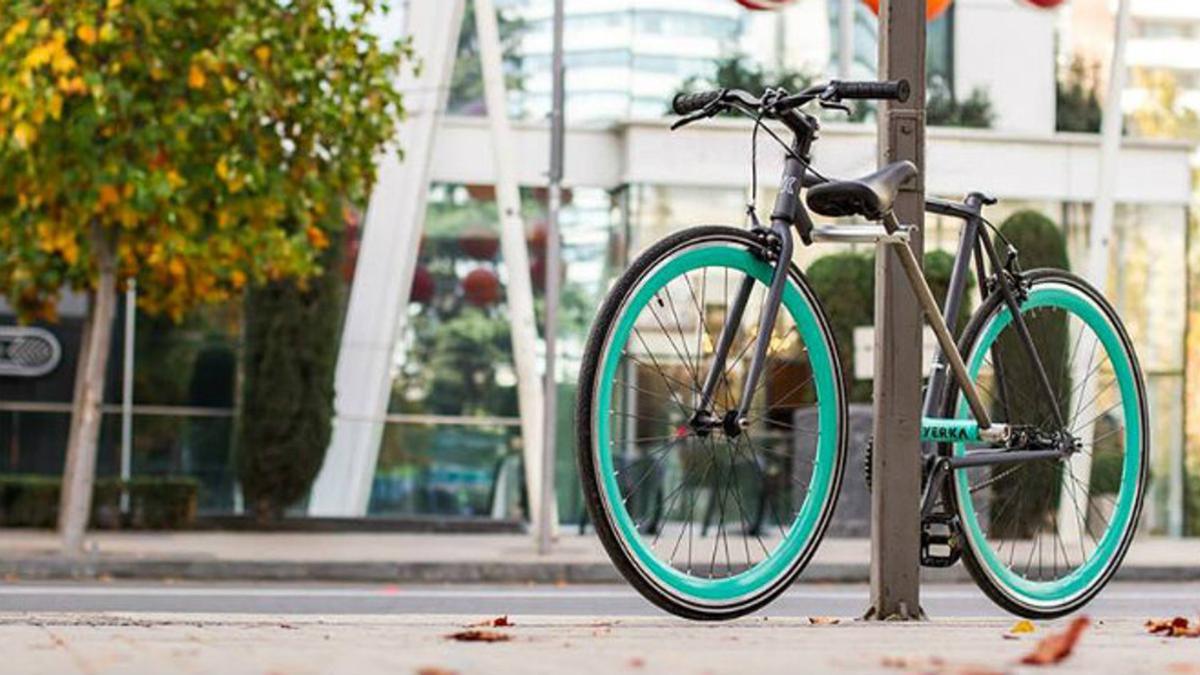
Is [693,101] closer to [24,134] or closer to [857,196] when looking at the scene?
[857,196]

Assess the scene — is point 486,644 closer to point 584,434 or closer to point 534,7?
point 584,434

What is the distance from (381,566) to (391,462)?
8.94m

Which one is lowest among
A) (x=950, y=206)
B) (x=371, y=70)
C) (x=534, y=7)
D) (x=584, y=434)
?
(x=584, y=434)

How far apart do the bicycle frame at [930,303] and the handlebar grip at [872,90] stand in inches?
4.5

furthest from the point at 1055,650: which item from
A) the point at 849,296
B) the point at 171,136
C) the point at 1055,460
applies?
the point at 849,296

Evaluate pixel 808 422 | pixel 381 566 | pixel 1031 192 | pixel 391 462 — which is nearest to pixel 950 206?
pixel 808 422

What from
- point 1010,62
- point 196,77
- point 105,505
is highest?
point 1010,62

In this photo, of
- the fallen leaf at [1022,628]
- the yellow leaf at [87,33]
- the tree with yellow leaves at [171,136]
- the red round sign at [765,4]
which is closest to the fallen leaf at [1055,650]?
the fallen leaf at [1022,628]

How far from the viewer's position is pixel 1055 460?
20.6 ft

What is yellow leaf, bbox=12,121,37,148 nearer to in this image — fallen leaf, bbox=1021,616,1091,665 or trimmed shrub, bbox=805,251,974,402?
trimmed shrub, bbox=805,251,974,402

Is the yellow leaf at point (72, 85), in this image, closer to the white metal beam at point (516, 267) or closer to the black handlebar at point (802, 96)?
the white metal beam at point (516, 267)

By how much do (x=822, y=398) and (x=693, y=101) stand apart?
0.75 meters

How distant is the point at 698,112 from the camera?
557cm

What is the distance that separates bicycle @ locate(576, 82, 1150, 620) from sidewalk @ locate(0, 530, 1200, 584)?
11.0m
